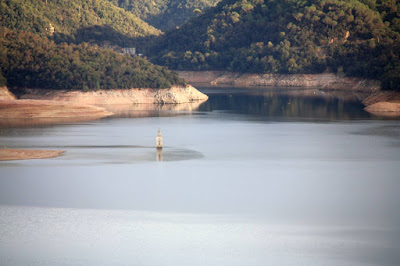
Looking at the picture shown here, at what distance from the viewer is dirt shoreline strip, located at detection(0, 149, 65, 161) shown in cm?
5678

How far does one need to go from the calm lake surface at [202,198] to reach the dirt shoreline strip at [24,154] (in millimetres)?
1428

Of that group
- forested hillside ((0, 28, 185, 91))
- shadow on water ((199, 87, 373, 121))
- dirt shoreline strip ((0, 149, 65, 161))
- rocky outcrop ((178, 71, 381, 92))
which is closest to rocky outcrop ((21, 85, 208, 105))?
forested hillside ((0, 28, 185, 91))

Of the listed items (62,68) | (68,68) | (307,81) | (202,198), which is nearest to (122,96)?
(68,68)

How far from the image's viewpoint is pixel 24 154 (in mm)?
58344

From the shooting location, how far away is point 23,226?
121 feet

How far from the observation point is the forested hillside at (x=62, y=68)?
109250 mm

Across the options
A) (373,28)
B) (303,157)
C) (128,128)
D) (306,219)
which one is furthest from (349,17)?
(306,219)

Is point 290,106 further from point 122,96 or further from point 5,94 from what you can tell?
point 5,94

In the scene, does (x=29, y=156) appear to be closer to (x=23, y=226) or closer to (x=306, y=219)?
(x=23, y=226)

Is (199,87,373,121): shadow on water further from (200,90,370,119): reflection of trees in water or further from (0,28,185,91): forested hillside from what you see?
(0,28,185,91): forested hillside

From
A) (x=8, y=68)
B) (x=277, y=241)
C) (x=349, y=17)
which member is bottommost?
(x=277, y=241)

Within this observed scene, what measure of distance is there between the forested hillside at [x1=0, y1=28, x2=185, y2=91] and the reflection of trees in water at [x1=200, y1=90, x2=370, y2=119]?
43.5ft

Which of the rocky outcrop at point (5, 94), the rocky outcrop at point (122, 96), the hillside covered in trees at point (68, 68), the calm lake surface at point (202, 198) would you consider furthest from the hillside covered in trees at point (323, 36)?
the calm lake surface at point (202, 198)

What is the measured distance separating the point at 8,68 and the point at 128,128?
116 ft
